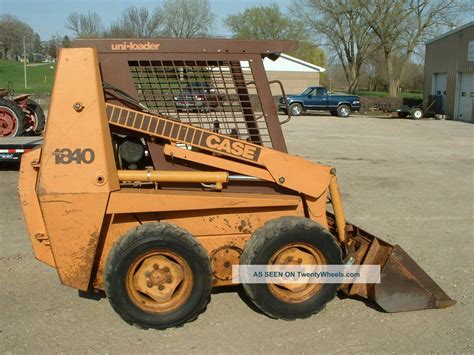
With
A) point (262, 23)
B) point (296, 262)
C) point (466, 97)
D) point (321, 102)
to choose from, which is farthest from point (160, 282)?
point (262, 23)

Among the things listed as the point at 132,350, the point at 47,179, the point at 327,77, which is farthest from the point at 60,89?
the point at 327,77

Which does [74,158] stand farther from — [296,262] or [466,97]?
[466,97]

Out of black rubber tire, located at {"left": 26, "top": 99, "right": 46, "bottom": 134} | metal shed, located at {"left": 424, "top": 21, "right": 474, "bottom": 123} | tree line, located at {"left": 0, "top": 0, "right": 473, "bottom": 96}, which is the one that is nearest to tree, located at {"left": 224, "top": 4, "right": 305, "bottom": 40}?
tree line, located at {"left": 0, "top": 0, "right": 473, "bottom": 96}

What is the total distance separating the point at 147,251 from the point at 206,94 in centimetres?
135

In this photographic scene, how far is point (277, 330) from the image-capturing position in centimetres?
408

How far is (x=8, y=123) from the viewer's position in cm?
1155

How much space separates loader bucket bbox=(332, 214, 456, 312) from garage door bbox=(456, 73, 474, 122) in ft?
87.4

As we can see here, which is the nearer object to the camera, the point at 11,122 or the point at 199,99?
the point at 199,99

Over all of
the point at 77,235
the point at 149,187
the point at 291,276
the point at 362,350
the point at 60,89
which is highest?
the point at 60,89

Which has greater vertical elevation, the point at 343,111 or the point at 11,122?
the point at 11,122

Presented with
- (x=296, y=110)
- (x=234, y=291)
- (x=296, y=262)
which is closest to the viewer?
(x=296, y=262)

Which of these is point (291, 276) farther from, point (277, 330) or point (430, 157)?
point (430, 157)

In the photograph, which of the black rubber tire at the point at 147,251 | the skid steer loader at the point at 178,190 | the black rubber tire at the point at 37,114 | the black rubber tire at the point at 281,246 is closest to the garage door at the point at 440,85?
the black rubber tire at the point at 37,114

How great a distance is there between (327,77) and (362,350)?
67149 mm
